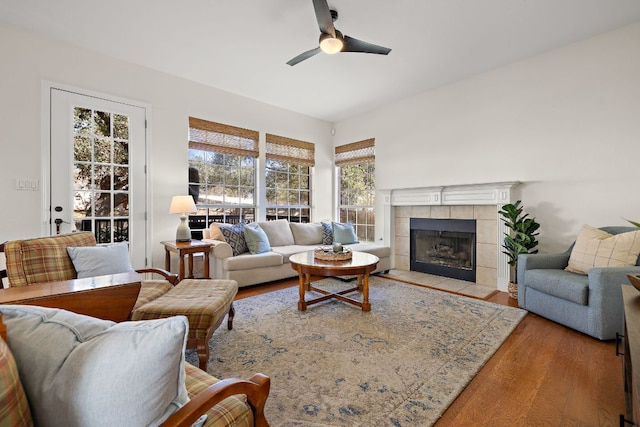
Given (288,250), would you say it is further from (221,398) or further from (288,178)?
(221,398)

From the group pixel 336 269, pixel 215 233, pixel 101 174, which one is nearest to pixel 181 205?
pixel 215 233

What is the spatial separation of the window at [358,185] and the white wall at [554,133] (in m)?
1.12

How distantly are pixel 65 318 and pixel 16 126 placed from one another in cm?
348

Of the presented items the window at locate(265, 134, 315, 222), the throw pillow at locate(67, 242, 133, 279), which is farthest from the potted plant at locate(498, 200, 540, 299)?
the throw pillow at locate(67, 242, 133, 279)

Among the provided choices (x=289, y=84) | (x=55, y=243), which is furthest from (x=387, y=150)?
(x=55, y=243)

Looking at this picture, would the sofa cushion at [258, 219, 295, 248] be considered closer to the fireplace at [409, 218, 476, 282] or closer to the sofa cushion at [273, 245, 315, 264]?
the sofa cushion at [273, 245, 315, 264]

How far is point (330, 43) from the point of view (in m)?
2.66

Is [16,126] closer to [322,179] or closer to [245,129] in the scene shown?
[245,129]

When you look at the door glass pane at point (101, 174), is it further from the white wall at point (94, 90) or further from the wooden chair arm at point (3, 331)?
the wooden chair arm at point (3, 331)

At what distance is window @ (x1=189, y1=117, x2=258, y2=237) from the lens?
4.33 m

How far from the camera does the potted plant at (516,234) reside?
3.29 m

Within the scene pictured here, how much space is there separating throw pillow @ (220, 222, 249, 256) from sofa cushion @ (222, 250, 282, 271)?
135 millimetres

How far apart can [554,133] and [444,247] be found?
2008 mm

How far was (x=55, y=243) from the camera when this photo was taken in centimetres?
210
